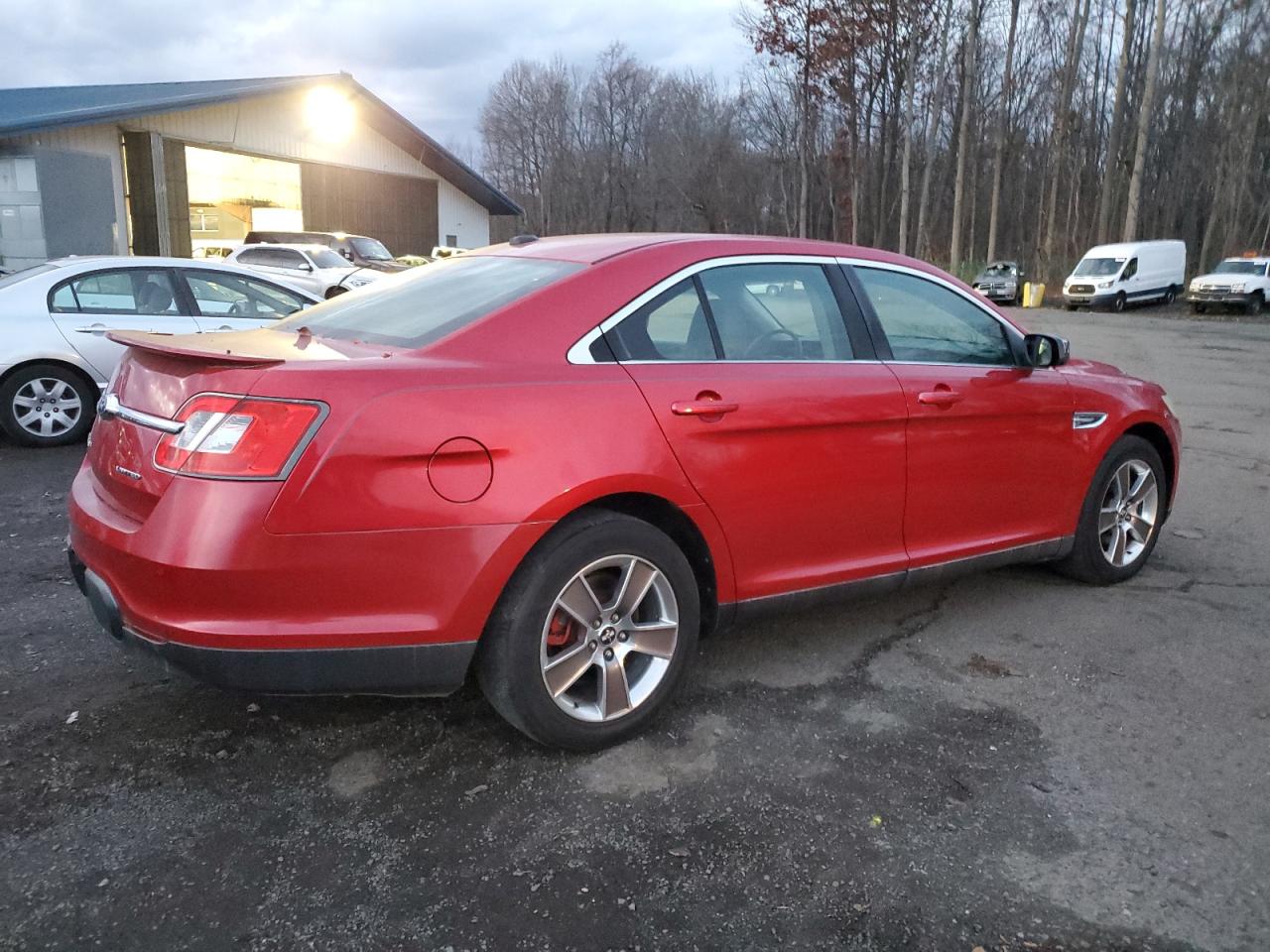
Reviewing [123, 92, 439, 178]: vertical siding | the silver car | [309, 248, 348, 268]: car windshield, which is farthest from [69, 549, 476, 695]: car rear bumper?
[123, 92, 439, 178]: vertical siding

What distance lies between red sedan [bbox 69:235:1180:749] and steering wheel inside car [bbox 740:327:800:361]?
0.02 m

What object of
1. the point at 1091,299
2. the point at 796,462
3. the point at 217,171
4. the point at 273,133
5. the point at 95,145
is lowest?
the point at 1091,299

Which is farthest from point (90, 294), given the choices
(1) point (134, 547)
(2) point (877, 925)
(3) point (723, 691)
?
(2) point (877, 925)

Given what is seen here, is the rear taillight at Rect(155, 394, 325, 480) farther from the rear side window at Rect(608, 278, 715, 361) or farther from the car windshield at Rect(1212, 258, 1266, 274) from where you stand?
the car windshield at Rect(1212, 258, 1266, 274)

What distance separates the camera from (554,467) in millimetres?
2928

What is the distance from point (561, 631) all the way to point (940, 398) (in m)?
1.84

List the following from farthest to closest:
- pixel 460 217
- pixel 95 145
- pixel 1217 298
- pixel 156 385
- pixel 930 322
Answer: pixel 460 217 < pixel 1217 298 < pixel 95 145 < pixel 930 322 < pixel 156 385

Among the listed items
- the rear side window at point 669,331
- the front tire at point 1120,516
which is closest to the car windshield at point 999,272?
the front tire at point 1120,516

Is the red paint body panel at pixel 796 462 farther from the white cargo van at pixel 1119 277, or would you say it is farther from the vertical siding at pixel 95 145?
the white cargo van at pixel 1119 277

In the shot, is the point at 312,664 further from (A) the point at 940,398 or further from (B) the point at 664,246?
(A) the point at 940,398

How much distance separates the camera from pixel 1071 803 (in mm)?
2973

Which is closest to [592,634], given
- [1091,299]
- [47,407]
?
[47,407]

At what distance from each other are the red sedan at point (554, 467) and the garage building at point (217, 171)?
2401 centimetres

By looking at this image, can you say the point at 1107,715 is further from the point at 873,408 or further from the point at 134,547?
the point at 134,547
